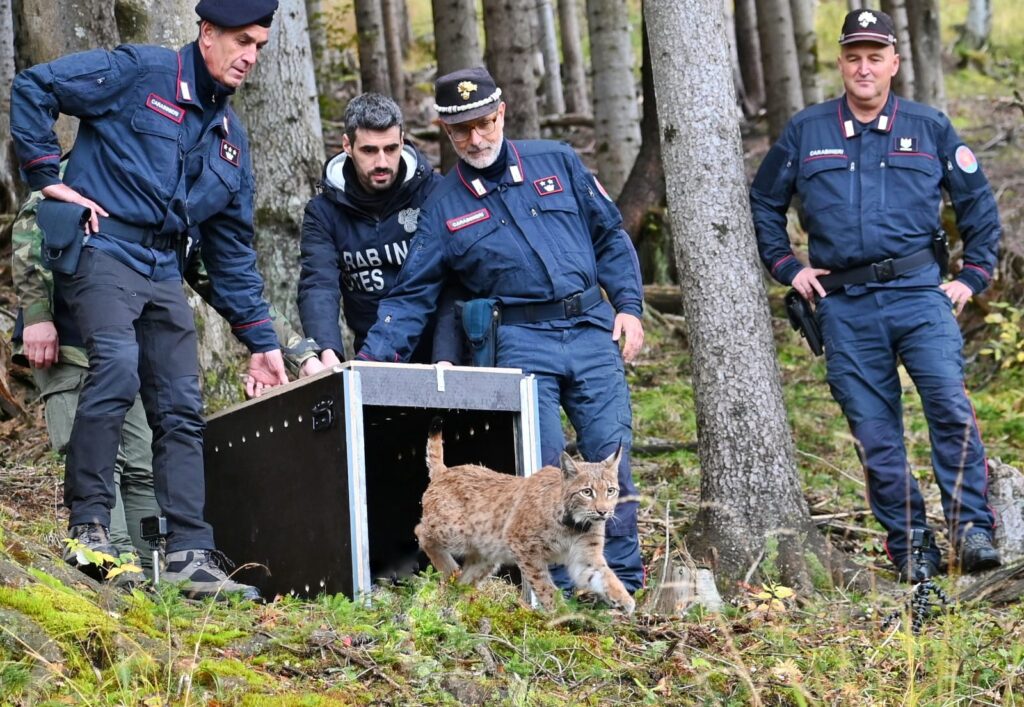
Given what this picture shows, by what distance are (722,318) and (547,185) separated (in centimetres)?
116

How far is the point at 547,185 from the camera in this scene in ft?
20.9

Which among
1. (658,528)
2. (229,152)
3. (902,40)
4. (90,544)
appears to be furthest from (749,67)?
(90,544)

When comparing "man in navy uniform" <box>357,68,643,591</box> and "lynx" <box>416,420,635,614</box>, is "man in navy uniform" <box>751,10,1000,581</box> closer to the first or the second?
"man in navy uniform" <box>357,68,643,591</box>

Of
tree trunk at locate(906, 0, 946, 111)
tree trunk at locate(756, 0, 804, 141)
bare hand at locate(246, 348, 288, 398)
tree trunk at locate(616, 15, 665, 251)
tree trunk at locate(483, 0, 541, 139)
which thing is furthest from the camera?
tree trunk at locate(906, 0, 946, 111)

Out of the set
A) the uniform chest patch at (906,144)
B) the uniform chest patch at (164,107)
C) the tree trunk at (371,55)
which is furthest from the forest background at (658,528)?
the tree trunk at (371,55)

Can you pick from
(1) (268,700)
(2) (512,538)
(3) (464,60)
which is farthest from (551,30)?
(1) (268,700)

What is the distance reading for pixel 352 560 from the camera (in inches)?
207

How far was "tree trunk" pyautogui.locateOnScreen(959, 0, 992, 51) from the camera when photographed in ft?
95.1

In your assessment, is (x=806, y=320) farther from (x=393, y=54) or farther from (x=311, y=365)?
(x=393, y=54)

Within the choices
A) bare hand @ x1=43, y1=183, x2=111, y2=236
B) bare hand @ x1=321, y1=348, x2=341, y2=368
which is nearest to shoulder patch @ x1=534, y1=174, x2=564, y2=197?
bare hand @ x1=321, y1=348, x2=341, y2=368

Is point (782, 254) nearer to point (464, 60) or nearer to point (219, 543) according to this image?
point (219, 543)

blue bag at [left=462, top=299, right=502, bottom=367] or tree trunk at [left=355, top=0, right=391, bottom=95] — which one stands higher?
tree trunk at [left=355, top=0, right=391, bottom=95]

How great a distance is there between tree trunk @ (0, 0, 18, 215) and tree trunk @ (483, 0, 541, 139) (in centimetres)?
436

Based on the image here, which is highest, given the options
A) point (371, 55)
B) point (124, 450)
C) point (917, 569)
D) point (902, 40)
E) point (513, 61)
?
point (371, 55)
